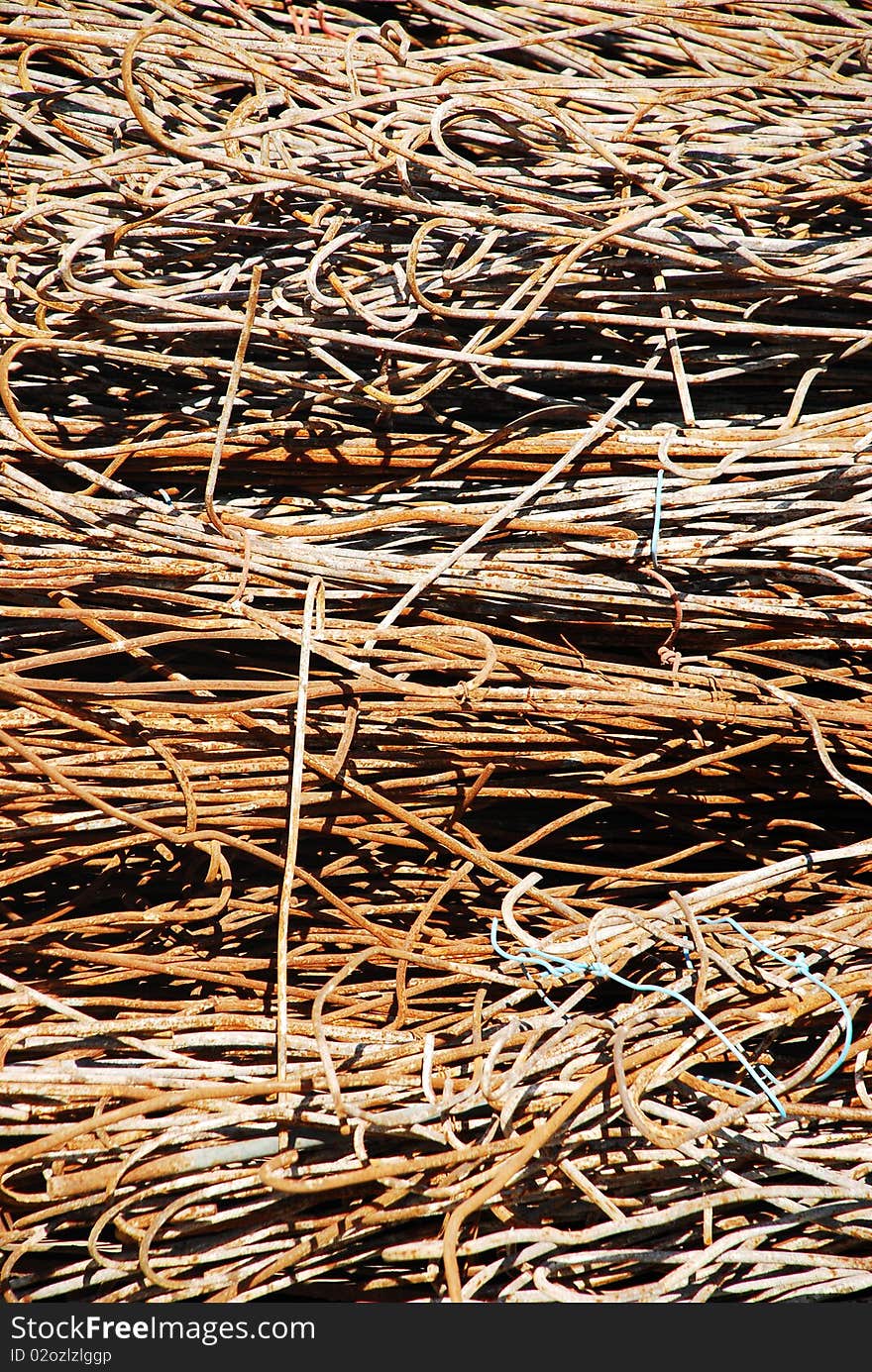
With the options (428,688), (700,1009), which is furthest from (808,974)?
(428,688)

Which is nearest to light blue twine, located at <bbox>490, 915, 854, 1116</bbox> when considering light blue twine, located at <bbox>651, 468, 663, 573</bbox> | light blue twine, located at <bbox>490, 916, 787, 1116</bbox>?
light blue twine, located at <bbox>490, 916, 787, 1116</bbox>

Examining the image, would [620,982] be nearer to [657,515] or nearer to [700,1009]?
[700,1009]

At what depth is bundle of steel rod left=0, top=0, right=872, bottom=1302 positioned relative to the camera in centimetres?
82

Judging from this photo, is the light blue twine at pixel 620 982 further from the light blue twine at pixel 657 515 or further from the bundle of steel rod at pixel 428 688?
the light blue twine at pixel 657 515

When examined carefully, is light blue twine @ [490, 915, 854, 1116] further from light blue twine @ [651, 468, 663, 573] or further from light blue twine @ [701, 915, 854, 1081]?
light blue twine @ [651, 468, 663, 573]

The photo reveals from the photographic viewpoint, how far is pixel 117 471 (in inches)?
36.7

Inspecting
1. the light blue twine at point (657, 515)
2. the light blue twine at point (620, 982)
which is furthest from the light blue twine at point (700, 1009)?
the light blue twine at point (657, 515)

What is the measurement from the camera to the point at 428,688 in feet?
2.76

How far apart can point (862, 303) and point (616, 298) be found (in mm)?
263

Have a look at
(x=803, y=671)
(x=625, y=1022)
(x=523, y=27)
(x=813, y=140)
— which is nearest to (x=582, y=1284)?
(x=625, y=1022)

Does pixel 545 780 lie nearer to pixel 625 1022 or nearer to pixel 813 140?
pixel 625 1022

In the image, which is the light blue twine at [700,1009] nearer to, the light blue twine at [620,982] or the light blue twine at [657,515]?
the light blue twine at [620,982]

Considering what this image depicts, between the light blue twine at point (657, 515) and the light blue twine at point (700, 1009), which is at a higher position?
the light blue twine at point (657, 515)

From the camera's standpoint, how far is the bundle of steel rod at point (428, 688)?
82 cm
